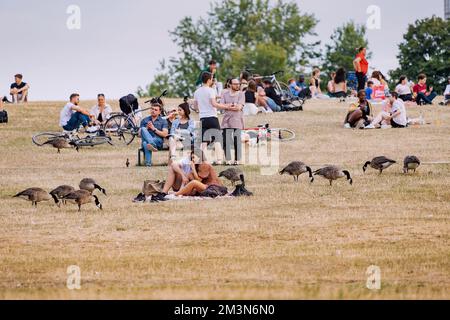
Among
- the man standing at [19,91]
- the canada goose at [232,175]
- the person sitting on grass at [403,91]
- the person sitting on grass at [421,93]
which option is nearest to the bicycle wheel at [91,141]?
the canada goose at [232,175]

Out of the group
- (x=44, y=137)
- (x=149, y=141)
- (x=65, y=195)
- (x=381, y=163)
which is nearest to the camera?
(x=65, y=195)

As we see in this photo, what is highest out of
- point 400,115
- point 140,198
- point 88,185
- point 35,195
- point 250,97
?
point 250,97

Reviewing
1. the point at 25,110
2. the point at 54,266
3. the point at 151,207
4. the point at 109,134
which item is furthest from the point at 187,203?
the point at 25,110

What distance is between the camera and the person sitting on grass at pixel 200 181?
2202cm

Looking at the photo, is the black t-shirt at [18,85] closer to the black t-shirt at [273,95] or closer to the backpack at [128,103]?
the black t-shirt at [273,95]

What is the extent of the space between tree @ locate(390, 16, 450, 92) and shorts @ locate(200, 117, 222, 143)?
52680 millimetres

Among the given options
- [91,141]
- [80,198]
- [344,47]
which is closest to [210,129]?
[80,198]

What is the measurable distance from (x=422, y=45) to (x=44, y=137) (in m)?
48.0

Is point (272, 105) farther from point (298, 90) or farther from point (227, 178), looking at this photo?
point (227, 178)

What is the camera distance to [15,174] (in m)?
27.4

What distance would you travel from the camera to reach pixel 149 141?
92.5ft

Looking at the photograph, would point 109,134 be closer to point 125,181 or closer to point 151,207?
point 125,181

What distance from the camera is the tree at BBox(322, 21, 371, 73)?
349 feet

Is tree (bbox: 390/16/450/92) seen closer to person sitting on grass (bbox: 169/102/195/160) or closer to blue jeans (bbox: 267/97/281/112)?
blue jeans (bbox: 267/97/281/112)
